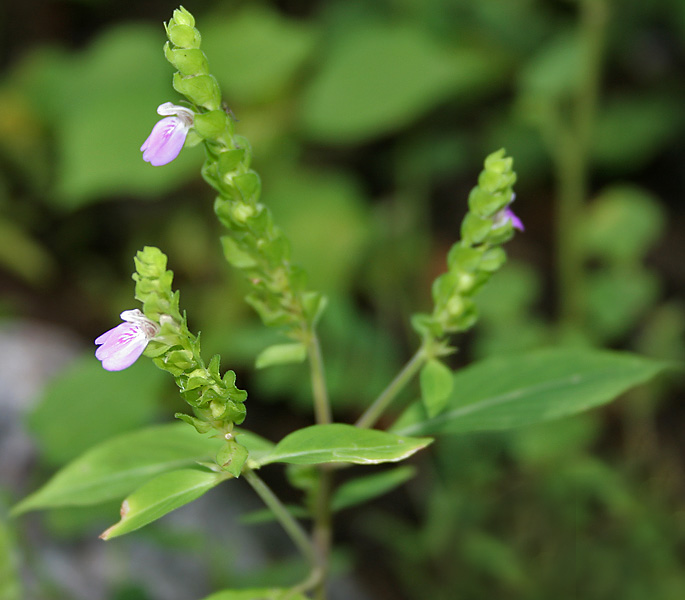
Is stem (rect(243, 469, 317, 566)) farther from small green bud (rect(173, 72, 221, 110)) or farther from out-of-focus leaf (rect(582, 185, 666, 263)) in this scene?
out-of-focus leaf (rect(582, 185, 666, 263))

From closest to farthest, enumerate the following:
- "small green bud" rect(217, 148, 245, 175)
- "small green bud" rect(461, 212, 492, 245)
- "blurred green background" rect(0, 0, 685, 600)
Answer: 1. "small green bud" rect(217, 148, 245, 175)
2. "small green bud" rect(461, 212, 492, 245)
3. "blurred green background" rect(0, 0, 685, 600)

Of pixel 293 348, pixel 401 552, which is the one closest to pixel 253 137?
pixel 401 552

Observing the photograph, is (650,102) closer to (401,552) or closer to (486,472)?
(486,472)

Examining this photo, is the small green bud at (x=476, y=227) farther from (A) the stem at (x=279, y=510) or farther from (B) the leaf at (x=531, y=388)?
(A) the stem at (x=279, y=510)

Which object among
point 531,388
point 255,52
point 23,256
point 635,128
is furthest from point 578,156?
point 23,256

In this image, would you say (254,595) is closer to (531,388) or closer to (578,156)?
(531,388)

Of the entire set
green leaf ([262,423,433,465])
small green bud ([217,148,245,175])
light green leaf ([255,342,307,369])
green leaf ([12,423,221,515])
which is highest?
small green bud ([217,148,245,175])

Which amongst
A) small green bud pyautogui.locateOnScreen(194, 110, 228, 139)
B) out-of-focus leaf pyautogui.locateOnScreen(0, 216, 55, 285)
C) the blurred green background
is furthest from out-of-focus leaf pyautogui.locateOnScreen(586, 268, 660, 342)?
out-of-focus leaf pyautogui.locateOnScreen(0, 216, 55, 285)

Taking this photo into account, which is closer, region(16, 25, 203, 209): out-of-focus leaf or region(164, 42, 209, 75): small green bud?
region(164, 42, 209, 75): small green bud
